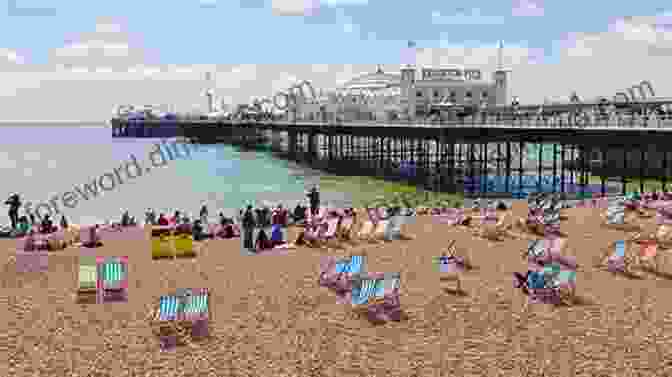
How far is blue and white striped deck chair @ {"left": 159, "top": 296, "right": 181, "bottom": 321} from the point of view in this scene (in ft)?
26.8

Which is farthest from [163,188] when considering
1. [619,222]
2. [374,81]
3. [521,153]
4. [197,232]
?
[374,81]

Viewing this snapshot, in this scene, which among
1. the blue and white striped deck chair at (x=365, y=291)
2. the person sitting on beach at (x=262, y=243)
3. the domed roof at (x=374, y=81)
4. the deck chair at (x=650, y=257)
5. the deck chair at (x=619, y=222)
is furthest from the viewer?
the domed roof at (x=374, y=81)

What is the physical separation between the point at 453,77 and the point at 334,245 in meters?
84.2

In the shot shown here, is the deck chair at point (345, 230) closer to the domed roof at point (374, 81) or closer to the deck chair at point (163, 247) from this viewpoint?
the deck chair at point (163, 247)

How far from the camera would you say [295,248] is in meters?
12.8

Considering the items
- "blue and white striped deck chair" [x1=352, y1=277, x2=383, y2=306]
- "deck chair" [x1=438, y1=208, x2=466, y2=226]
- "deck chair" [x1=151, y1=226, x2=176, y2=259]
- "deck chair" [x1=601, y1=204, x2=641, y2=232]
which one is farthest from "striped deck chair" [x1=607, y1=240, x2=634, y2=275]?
"deck chair" [x1=151, y1=226, x2=176, y2=259]

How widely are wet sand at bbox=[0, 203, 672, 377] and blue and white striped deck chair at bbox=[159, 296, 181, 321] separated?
0.91 ft

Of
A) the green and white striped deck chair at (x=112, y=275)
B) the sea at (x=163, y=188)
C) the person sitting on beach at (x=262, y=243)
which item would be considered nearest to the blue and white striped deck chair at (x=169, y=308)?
the green and white striped deck chair at (x=112, y=275)

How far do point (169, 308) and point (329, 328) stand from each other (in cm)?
191

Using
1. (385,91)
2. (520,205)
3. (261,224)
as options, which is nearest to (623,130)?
(520,205)

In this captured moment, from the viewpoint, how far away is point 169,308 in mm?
8203

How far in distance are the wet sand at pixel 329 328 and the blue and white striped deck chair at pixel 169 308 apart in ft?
0.91

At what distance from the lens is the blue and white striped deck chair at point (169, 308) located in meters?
8.16

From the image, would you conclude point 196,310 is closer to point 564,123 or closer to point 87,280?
point 87,280
